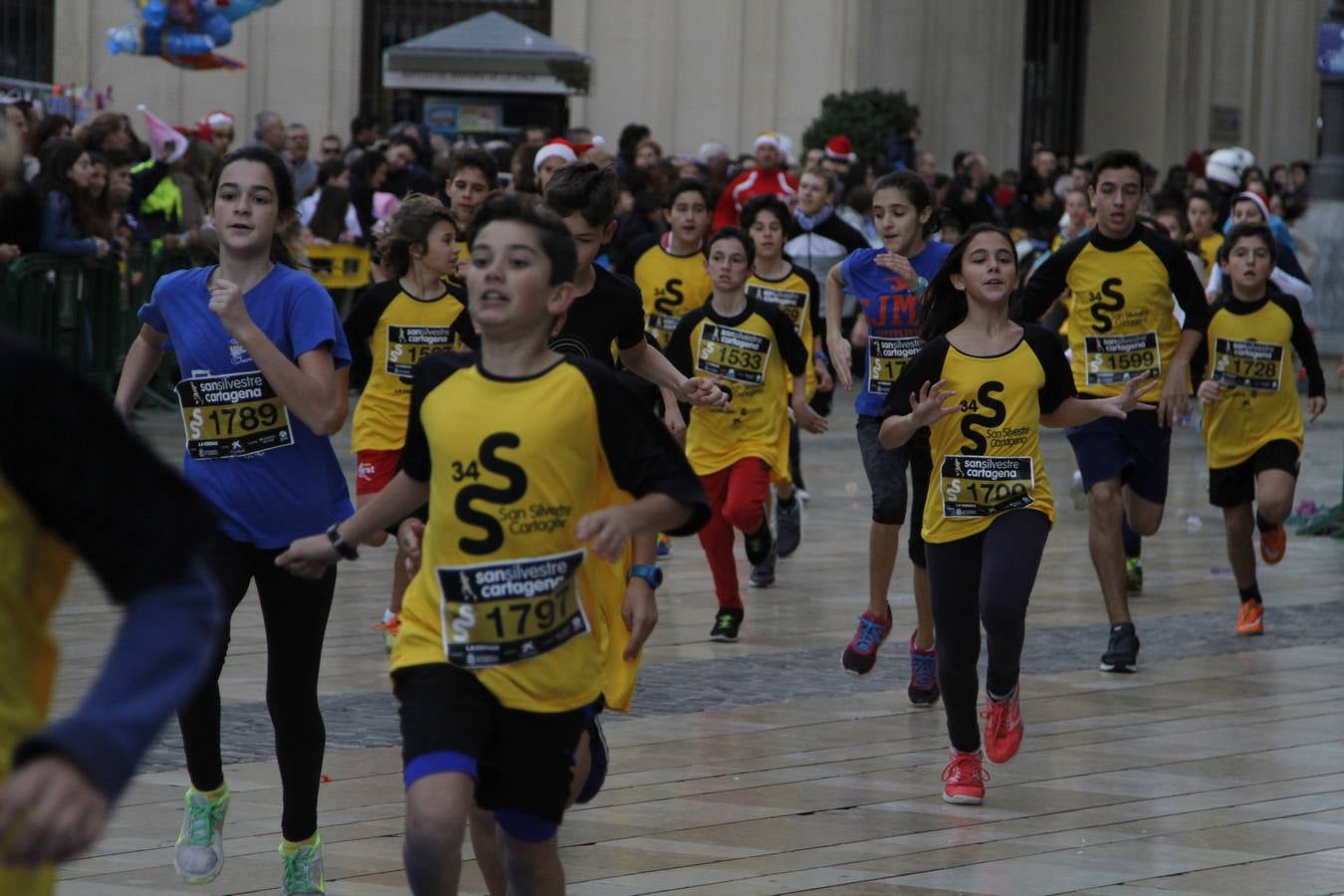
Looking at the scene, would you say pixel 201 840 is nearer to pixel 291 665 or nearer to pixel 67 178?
pixel 291 665

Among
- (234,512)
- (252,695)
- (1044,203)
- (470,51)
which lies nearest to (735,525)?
(252,695)

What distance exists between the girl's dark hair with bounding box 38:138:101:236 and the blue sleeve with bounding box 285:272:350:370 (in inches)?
365

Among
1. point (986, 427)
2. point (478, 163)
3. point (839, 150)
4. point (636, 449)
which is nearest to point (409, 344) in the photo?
point (478, 163)

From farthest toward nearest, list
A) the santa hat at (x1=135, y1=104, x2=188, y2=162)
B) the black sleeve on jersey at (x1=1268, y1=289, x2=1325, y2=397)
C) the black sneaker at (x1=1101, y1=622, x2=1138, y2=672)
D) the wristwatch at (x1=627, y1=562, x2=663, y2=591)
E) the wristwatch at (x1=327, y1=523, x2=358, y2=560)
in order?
the santa hat at (x1=135, y1=104, x2=188, y2=162)
the black sleeve on jersey at (x1=1268, y1=289, x2=1325, y2=397)
the black sneaker at (x1=1101, y1=622, x2=1138, y2=672)
the wristwatch at (x1=627, y1=562, x2=663, y2=591)
the wristwatch at (x1=327, y1=523, x2=358, y2=560)

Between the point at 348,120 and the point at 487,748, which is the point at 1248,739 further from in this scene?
the point at 348,120

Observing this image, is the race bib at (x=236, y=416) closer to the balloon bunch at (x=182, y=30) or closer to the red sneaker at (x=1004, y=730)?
the red sneaker at (x=1004, y=730)

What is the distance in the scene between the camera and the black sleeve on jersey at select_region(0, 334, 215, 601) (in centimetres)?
247

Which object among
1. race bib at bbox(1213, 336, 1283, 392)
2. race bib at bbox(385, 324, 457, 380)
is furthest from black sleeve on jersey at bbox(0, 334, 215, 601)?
race bib at bbox(1213, 336, 1283, 392)

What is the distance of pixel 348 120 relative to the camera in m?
30.0

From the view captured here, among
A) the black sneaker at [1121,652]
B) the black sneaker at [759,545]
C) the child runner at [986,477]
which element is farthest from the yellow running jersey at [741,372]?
the child runner at [986,477]

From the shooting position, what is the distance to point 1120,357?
9.59 meters

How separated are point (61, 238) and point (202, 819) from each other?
396 inches

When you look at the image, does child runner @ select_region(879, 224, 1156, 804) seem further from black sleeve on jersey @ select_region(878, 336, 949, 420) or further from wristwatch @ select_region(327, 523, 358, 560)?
wristwatch @ select_region(327, 523, 358, 560)

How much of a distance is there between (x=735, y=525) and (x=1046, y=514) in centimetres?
313
